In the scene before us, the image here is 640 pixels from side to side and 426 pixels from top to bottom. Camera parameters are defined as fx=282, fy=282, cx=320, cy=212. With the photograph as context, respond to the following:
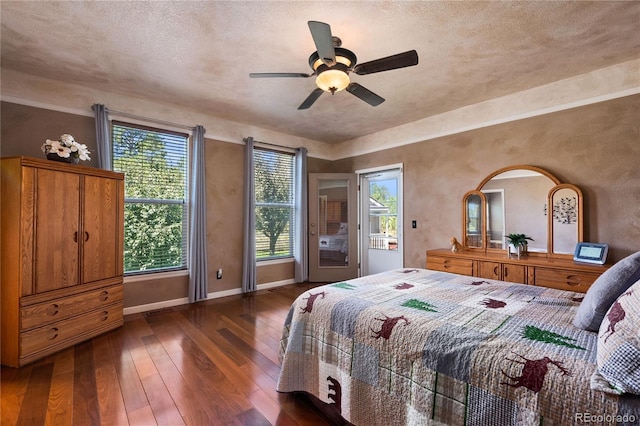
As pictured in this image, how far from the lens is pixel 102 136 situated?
3197mm

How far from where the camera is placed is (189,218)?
12.8 ft

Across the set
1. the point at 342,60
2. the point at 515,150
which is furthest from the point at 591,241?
the point at 342,60

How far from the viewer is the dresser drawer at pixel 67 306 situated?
2.35 metres

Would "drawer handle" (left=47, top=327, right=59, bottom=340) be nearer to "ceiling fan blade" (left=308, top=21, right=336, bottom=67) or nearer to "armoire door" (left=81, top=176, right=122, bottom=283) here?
"armoire door" (left=81, top=176, right=122, bottom=283)

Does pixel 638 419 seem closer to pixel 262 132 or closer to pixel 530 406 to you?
pixel 530 406

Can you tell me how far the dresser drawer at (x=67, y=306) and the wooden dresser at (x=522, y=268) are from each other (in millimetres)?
3733

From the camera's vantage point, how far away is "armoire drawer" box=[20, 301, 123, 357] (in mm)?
2326

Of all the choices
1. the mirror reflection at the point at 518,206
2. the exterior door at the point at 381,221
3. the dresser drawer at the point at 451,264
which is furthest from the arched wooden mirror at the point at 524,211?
the exterior door at the point at 381,221

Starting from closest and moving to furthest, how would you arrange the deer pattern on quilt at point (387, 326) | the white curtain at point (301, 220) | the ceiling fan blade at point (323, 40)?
the deer pattern on quilt at point (387, 326), the ceiling fan blade at point (323, 40), the white curtain at point (301, 220)

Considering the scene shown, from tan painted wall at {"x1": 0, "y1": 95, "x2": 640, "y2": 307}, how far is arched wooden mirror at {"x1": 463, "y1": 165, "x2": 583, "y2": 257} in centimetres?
11

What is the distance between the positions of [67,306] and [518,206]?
15.9ft

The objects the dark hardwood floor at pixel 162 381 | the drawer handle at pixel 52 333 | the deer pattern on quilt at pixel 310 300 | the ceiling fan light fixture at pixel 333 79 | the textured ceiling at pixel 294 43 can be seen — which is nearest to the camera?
Answer: the dark hardwood floor at pixel 162 381

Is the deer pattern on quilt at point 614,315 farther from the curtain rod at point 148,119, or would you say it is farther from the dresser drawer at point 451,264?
the curtain rod at point 148,119

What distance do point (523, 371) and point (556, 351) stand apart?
187 millimetres
